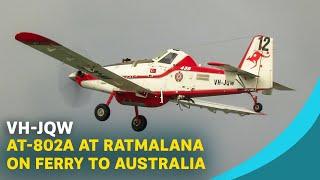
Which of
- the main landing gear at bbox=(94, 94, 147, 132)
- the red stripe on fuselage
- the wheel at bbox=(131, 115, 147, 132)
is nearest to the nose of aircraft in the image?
the main landing gear at bbox=(94, 94, 147, 132)

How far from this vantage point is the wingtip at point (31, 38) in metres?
36.0

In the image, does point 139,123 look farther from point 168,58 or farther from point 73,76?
point 73,76

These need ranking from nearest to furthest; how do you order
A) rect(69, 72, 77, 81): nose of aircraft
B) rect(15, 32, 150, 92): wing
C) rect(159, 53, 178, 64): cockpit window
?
rect(15, 32, 150, 92): wing
rect(159, 53, 178, 64): cockpit window
rect(69, 72, 77, 81): nose of aircraft

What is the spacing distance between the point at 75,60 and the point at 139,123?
4.18 metres

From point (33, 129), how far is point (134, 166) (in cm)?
573

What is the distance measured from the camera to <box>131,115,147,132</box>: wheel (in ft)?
133

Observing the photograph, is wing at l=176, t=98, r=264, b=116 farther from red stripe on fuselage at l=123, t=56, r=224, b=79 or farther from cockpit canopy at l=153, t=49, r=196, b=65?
red stripe on fuselage at l=123, t=56, r=224, b=79

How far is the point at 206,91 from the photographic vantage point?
38219 mm

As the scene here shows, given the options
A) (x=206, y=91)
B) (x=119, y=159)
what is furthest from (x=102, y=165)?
(x=206, y=91)

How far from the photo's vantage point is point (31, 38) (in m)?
36.3

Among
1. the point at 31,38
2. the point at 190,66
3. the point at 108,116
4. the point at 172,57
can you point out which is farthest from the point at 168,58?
the point at 31,38

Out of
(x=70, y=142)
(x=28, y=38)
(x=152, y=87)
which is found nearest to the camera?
(x=28, y=38)

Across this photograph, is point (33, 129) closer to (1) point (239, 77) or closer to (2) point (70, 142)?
(2) point (70, 142)

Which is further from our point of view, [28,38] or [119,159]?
[119,159]
